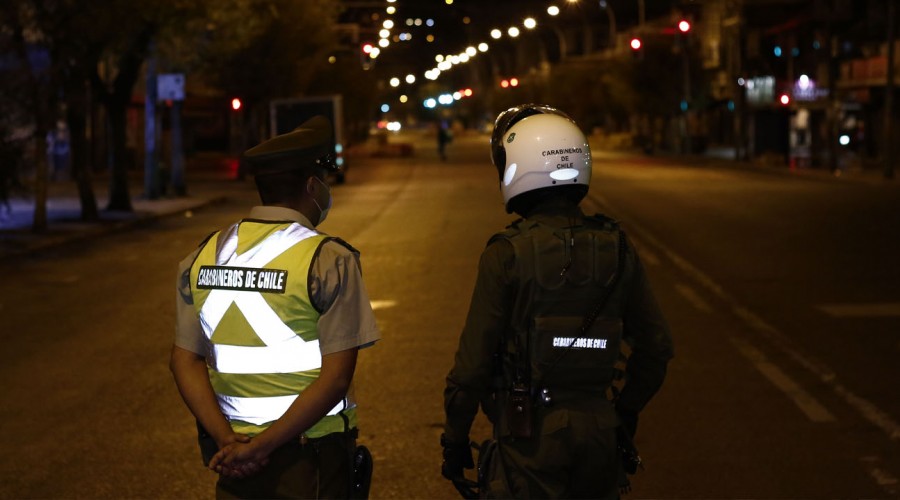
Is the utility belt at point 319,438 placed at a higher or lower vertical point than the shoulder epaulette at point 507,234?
lower

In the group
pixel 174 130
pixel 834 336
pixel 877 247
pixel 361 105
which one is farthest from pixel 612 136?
pixel 834 336

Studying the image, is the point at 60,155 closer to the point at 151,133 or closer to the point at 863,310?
the point at 151,133

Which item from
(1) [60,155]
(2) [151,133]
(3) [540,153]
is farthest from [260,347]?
(1) [60,155]

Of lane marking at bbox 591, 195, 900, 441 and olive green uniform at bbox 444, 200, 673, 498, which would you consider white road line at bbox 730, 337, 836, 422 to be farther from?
olive green uniform at bbox 444, 200, 673, 498

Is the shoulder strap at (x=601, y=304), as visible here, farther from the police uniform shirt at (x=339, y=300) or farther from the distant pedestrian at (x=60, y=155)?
the distant pedestrian at (x=60, y=155)

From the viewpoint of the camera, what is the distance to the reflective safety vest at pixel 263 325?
11.2ft

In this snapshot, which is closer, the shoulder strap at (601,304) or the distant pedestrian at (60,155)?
the shoulder strap at (601,304)

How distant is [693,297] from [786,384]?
4.52 metres

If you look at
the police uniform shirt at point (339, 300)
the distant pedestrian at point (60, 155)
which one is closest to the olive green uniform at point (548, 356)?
the police uniform shirt at point (339, 300)

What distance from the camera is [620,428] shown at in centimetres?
372

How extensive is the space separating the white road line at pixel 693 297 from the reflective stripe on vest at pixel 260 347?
9429mm

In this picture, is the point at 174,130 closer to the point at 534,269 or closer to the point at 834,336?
the point at 834,336

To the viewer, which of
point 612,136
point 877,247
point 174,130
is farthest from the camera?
point 612,136

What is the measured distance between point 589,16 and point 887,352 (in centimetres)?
12717
